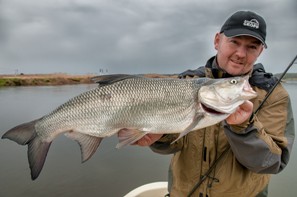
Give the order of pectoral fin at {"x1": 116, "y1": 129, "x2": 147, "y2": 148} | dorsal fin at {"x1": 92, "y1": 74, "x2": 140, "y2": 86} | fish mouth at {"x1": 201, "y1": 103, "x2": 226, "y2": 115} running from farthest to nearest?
dorsal fin at {"x1": 92, "y1": 74, "x2": 140, "y2": 86} < pectoral fin at {"x1": 116, "y1": 129, "x2": 147, "y2": 148} < fish mouth at {"x1": 201, "y1": 103, "x2": 226, "y2": 115}

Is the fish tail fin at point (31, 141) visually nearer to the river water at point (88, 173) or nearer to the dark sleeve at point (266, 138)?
the dark sleeve at point (266, 138)

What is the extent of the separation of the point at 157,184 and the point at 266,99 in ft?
8.30

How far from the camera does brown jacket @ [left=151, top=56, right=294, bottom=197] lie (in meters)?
1.98

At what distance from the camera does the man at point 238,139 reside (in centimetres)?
198

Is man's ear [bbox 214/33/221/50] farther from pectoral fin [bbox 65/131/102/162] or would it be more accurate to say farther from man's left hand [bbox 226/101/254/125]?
pectoral fin [bbox 65/131/102/162]

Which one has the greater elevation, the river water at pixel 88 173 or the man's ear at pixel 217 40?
the man's ear at pixel 217 40

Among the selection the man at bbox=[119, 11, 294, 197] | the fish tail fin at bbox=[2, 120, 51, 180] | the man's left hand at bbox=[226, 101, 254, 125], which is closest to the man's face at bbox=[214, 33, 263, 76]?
the man at bbox=[119, 11, 294, 197]

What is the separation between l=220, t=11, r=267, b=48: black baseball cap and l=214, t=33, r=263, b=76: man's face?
2.5 inches

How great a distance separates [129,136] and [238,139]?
0.84 metres

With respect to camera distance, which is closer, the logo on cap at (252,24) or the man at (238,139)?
the man at (238,139)

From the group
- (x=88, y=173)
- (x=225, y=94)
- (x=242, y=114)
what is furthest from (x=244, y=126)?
(x=88, y=173)

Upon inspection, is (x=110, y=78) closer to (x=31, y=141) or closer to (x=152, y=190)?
(x=31, y=141)

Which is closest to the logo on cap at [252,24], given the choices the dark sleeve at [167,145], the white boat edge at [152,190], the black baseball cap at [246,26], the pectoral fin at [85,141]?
the black baseball cap at [246,26]

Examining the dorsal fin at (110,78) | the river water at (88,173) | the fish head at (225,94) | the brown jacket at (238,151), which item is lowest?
the river water at (88,173)
